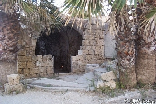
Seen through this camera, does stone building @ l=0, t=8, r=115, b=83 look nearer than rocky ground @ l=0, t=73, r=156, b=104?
No

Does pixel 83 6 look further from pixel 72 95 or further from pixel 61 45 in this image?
pixel 61 45

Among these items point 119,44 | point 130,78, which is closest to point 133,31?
point 119,44

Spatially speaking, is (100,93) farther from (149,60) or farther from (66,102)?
(149,60)

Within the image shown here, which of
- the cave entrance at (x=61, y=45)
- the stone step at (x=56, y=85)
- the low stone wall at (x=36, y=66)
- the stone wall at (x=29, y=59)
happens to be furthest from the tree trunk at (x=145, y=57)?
the cave entrance at (x=61, y=45)

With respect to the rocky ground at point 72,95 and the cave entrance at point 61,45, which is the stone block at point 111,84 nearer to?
the rocky ground at point 72,95

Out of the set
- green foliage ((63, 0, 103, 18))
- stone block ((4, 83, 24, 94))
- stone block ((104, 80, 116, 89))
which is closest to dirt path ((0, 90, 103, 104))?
stone block ((4, 83, 24, 94))

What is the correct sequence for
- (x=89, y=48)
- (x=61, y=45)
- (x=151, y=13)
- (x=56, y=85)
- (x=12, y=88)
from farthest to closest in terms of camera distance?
(x=61, y=45)
(x=89, y=48)
(x=56, y=85)
(x=12, y=88)
(x=151, y=13)

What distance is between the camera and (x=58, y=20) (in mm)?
8172

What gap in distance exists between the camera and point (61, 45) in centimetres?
1216

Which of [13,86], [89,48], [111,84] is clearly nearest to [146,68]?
[111,84]

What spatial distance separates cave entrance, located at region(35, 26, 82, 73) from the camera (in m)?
10.8

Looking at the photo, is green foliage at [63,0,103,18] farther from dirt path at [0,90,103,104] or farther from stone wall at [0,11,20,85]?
stone wall at [0,11,20,85]

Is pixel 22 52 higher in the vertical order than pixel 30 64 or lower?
higher

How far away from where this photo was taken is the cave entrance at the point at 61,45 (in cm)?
Answer: 1084
